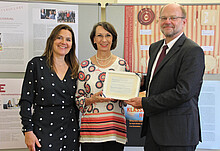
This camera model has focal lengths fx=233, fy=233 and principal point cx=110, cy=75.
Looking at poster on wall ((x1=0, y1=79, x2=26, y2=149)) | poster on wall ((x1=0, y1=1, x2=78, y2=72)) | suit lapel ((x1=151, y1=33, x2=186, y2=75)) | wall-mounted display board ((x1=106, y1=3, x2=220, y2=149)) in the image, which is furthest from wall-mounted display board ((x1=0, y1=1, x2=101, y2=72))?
suit lapel ((x1=151, y1=33, x2=186, y2=75))

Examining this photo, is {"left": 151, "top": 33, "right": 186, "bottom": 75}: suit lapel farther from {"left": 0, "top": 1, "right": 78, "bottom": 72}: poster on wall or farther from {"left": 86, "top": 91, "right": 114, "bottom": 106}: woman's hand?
{"left": 0, "top": 1, "right": 78, "bottom": 72}: poster on wall

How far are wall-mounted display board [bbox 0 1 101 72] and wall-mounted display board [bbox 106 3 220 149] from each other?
0.41 meters

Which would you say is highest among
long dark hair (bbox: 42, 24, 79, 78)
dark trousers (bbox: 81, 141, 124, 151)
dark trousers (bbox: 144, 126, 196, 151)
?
long dark hair (bbox: 42, 24, 79, 78)

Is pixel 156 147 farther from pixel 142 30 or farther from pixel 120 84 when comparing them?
pixel 142 30

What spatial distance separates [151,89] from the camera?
1.99 meters

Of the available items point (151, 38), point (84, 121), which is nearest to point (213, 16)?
point (151, 38)

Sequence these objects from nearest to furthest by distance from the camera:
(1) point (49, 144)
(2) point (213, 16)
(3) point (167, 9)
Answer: (3) point (167, 9)
(1) point (49, 144)
(2) point (213, 16)

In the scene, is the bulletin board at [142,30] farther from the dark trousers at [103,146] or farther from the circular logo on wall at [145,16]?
the dark trousers at [103,146]

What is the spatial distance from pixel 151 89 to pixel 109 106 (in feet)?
1.56

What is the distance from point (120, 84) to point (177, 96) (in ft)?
1.85

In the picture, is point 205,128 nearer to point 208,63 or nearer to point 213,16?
point 208,63

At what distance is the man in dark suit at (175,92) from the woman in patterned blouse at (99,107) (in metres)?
0.36

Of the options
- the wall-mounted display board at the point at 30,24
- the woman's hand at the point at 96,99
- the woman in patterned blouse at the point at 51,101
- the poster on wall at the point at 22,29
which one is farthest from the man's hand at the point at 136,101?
the poster on wall at the point at 22,29

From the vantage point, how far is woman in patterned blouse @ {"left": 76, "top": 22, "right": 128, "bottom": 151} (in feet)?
7.29
